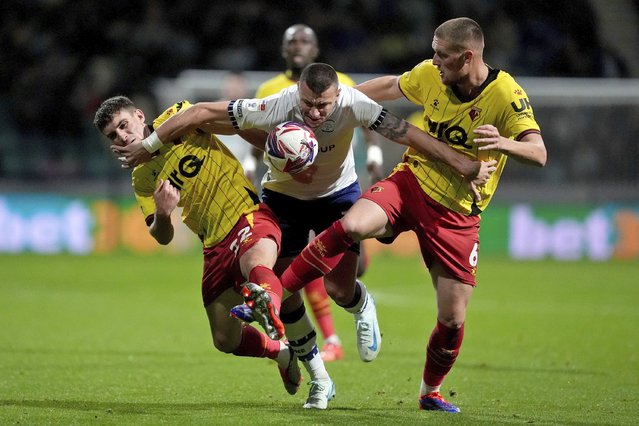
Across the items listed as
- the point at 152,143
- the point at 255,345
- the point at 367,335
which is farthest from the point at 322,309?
the point at 152,143

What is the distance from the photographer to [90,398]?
689cm

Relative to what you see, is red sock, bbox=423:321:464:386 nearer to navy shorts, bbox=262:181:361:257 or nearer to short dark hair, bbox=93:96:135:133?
navy shorts, bbox=262:181:361:257

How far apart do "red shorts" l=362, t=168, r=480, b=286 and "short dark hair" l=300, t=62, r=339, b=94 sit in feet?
2.68

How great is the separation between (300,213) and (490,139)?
1676 millimetres

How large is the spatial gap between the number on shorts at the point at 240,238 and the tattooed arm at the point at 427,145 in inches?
39.3

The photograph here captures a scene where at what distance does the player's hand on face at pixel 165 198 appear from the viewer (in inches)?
247

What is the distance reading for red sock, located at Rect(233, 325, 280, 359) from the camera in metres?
6.90

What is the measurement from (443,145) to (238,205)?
1.29 meters

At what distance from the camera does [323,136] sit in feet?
21.7

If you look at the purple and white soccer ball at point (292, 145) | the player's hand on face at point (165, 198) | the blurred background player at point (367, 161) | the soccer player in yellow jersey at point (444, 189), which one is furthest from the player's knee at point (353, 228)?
the blurred background player at point (367, 161)

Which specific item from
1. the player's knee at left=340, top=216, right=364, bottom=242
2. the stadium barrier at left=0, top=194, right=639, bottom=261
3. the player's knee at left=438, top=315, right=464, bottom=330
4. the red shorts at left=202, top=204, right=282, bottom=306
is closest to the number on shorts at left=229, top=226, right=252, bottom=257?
the red shorts at left=202, top=204, right=282, bottom=306

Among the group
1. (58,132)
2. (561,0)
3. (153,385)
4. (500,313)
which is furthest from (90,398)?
(561,0)

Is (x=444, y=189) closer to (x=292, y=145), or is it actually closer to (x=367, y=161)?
(x=292, y=145)

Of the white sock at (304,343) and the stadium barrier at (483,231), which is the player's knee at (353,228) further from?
the stadium barrier at (483,231)
